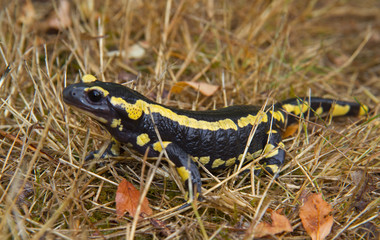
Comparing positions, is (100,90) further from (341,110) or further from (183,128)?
(341,110)

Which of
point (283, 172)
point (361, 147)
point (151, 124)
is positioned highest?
point (151, 124)

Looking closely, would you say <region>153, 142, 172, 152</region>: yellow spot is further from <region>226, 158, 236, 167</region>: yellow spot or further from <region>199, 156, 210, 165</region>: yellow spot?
<region>226, 158, 236, 167</region>: yellow spot

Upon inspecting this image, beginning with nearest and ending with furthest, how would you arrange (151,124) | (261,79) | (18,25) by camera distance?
(151,124) < (261,79) < (18,25)

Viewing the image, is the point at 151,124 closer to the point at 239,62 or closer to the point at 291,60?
the point at 239,62

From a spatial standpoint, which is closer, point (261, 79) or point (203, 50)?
point (261, 79)

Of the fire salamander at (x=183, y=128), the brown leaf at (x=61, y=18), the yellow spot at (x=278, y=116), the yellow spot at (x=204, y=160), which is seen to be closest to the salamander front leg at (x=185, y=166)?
the fire salamander at (x=183, y=128)

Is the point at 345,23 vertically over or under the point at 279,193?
over

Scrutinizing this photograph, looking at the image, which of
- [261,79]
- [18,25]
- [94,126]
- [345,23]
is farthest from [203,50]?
[345,23]

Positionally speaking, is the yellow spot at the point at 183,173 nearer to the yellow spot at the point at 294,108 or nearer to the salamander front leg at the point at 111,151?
the salamander front leg at the point at 111,151
